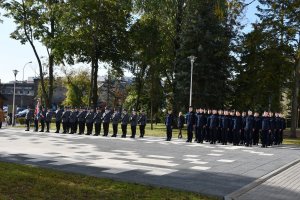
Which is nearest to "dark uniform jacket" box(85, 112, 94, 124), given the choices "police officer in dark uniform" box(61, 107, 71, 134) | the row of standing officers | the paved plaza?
the row of standing officers

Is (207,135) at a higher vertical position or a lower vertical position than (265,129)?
lower

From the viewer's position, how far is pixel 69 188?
28.7ft

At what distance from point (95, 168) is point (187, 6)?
3040 centimetres

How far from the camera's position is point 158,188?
934 centimetres

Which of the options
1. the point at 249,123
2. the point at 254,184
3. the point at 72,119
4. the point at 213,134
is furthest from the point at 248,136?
the point at 254,184

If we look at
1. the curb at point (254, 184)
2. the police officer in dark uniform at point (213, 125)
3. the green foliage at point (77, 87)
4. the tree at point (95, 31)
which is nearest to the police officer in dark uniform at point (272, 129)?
the police officer in dark uniform at point (213, 125)

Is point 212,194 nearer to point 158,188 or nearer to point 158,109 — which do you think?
point 158,188

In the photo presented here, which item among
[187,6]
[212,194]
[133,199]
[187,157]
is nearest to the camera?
[133,199]

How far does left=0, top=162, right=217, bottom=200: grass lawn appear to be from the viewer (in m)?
8.05

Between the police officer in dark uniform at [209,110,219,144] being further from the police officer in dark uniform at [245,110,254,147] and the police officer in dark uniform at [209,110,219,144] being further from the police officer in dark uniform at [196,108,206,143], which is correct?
the police officer in dark uniform at [245,110,254,147]

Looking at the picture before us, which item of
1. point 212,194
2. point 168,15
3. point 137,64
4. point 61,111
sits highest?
point 168,15

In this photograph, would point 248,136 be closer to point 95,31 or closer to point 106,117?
point 106,117

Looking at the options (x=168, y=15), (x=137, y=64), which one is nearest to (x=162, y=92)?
(x=137, y=64)

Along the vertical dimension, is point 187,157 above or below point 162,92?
below
